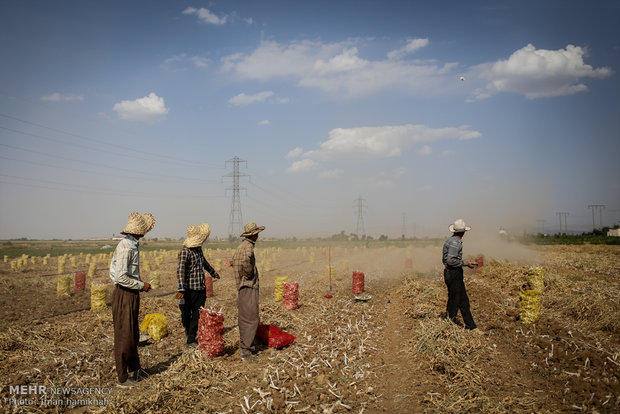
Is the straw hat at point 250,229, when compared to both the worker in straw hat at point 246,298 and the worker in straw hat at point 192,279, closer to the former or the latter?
the worker in straw hat at point 246,298

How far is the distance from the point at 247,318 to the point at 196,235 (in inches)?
80.4

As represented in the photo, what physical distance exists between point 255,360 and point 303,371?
1111 millimetres

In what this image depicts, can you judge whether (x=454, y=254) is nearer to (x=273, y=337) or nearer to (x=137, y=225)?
(x=273, y=337)

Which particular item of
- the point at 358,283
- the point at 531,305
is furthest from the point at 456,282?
the point at 358,283

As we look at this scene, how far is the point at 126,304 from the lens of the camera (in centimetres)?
566

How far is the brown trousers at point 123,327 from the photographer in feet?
18.4

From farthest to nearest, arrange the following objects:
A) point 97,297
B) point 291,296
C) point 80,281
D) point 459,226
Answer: point 80,281
point 97,297
point 291,296
point 459,226

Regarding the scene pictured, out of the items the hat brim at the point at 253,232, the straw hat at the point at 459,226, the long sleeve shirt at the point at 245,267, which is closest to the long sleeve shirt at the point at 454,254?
the straw hat at the point at 459,226

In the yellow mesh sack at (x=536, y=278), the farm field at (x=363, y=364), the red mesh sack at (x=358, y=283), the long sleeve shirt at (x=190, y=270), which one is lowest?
the farm field at (x=363, y=364)

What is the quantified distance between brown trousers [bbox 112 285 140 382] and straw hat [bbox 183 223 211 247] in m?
1.80

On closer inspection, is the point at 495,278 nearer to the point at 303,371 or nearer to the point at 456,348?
the point at 456,348

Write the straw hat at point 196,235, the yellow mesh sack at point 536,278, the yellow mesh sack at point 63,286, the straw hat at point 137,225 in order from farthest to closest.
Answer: the yellow mesh sack at point 63,286 < the yellow mesh sack at point 536,278 < the straw hat at point 196,235 < the straw hat at point 137,225

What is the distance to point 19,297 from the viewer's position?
15.7 meters

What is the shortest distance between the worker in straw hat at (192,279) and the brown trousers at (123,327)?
1.29 metres
